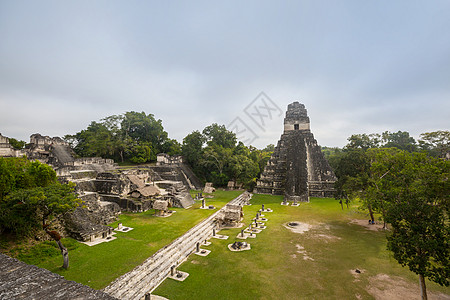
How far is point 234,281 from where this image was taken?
23.0 feet

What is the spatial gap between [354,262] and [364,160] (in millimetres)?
8377

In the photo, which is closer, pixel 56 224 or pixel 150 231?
pixel 56 224

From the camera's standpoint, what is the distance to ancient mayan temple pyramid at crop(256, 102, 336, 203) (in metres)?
20.9

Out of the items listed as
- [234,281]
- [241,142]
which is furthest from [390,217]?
[241,142]

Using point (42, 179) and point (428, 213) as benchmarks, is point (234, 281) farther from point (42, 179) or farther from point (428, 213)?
point (42, 179)

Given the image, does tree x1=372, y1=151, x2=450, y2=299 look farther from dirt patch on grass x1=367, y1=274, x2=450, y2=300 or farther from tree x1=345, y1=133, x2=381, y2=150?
tree x1=345, y1=133, x2=381, y2=150

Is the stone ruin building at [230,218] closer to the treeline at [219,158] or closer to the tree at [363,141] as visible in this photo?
the treeline at [219,158]

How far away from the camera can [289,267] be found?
25.8 ft

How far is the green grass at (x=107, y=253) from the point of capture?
7031 millimetres

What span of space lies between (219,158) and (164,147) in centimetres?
1091

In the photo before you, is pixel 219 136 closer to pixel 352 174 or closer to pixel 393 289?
pixel 352 174

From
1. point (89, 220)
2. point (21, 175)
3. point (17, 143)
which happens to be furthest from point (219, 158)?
point (17, 143)

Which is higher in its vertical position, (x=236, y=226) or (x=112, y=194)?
(x=112, y=194)

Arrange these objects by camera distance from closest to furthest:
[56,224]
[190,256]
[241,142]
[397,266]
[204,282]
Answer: [204,282] → [397,266] → [190,256] → [56,224] → [241,142]
